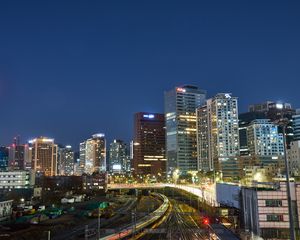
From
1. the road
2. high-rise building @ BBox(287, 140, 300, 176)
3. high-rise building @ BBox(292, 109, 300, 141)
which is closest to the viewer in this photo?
the road

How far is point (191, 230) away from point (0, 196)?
70.4m

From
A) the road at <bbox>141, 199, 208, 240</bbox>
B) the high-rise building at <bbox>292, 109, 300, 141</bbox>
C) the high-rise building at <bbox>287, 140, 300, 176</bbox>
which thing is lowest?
the road at <bbox>141, 199, 208, 240</bbox>

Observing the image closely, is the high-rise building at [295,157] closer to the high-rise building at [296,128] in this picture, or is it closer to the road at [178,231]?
the high-rise building at [296,128]

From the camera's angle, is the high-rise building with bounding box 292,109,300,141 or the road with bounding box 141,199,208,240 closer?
the road with bounding box 141,199,208,240

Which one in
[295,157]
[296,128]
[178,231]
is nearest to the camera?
[178,231]

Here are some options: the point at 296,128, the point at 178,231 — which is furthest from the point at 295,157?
the point at 178,231

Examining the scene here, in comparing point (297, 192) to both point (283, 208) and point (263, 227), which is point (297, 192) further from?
point (263, 227)

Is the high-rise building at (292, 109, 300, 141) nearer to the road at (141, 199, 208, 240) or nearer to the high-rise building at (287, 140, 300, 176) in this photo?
the high-rise building at (287, 140, 300, 176)

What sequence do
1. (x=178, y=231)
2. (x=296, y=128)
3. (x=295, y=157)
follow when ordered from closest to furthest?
(x=178, y=231) → (x=295, y=157) → (x=296, y=128)

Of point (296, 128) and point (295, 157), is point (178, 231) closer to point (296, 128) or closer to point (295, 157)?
point (295, 157)

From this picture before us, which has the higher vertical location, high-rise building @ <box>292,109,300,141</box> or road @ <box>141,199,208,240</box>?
high-rise building @ <box>292,109,300,141</box>

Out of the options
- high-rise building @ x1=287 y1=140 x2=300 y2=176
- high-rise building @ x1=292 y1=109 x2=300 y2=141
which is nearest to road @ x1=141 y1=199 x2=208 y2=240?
high-rise building @ x1=287 y1=140 x2=300 y2=176

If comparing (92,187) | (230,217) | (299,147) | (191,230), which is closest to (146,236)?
(191,230)

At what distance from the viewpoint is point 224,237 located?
5409cm
